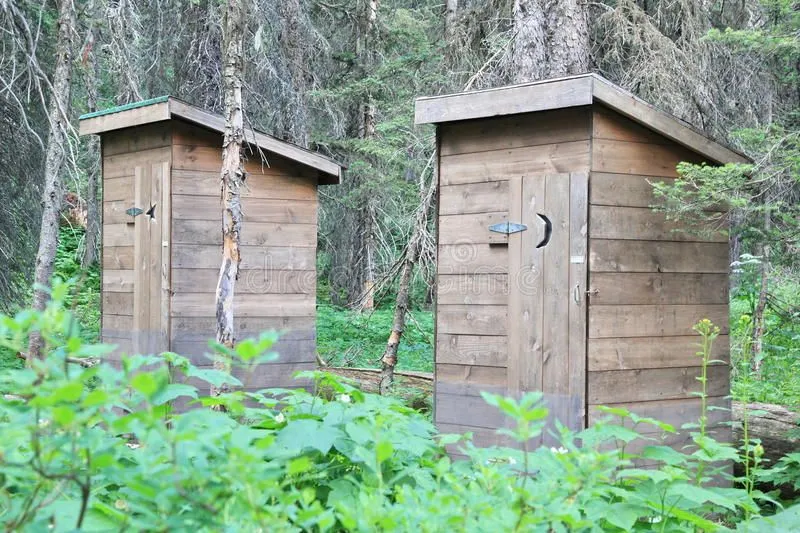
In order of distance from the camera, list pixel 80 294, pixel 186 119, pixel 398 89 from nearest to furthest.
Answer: pixel 186 119
pixel 80 294
pixel 398 89

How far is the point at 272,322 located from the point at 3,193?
4.98 metres

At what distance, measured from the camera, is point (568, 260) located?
18.4 ft

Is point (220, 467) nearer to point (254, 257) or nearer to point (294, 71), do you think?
point (254, 257)

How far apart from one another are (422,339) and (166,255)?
8695mm

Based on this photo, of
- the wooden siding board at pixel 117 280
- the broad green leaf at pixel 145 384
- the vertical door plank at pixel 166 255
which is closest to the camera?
the broad green leaf at pixel 145 384

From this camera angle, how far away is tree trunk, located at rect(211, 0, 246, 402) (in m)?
6.26

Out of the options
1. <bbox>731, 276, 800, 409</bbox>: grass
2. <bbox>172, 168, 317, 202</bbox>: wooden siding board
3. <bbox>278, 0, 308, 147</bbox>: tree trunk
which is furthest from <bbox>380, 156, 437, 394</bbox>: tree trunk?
<bbox>278, 0, 308, 147</bbox>: tree trunk

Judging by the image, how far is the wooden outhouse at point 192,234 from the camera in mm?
7789

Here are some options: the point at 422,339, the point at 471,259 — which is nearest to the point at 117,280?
the point at 471,259

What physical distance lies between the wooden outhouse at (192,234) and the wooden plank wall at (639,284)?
3231 mm

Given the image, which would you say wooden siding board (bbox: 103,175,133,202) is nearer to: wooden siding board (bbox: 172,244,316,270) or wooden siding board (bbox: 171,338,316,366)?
wooden siding board (bbox: 172,244,316,270)

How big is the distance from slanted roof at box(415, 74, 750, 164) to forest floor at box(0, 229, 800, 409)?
1.35 metres

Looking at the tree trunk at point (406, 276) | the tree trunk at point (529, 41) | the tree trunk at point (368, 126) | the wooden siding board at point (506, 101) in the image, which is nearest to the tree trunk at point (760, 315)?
the wooden siding board at point (506, 101)

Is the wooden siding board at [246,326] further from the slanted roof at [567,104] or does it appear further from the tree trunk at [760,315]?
the tree trunk at [760,315]
